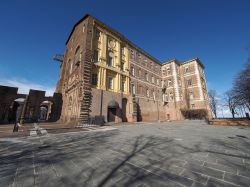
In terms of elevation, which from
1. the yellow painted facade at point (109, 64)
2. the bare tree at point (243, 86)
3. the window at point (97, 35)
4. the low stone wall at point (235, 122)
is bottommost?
the low stone wall at point (235, 122)

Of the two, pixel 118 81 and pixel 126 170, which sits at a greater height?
pixel 118 81

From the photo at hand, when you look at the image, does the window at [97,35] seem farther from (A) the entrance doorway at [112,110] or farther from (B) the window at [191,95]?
(B) the window at [191,95]

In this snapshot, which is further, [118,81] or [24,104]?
[24,104]

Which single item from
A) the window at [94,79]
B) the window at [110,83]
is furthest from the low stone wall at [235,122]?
the window at [94,79]

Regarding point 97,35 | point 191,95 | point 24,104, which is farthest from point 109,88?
point 191,95

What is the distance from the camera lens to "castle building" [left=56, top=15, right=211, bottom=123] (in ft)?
52.6

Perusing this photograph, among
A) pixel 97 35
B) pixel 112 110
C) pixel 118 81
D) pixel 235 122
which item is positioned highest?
pixel 97 35

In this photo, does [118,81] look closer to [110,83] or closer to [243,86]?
[110,83]

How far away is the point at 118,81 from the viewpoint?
19.8 metres

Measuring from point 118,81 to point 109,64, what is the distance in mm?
3137

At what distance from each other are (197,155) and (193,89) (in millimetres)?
33421

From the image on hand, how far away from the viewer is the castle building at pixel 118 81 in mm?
16031

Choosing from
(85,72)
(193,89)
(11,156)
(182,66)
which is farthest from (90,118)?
(182,66)

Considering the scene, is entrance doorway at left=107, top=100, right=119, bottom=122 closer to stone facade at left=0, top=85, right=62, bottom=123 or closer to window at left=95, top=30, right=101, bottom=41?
window at left=95, top=30, right=101, bottom=41
